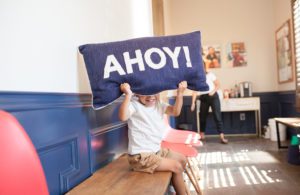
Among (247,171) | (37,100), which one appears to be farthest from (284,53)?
(37,100)

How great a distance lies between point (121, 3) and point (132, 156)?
60.4 inches

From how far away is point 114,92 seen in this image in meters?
1.88

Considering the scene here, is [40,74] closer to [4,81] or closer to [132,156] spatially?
[4,81]

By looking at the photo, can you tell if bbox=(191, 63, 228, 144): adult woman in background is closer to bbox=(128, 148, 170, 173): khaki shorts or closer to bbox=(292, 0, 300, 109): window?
bbox=(292, 0, 300, 109): window

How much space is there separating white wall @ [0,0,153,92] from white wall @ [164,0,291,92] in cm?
480

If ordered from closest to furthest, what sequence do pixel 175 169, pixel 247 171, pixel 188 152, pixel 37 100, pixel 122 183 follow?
pixel 37 100 → pixel 122 183 → pixel 175 169 → pixel 188 152 → pixel 247 171

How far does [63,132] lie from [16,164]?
0.77 m

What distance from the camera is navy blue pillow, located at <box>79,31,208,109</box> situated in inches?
73.0

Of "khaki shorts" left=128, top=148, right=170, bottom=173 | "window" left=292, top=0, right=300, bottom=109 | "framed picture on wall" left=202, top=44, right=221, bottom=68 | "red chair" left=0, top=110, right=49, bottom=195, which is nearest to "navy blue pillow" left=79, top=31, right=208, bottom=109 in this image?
"khaki shorts" left=128, top=148, right=170, bottom=173

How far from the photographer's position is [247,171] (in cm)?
357

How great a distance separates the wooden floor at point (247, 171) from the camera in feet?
9.58

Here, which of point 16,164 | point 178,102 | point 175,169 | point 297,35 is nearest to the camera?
point 16,164

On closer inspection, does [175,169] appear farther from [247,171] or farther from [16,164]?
[247,171]

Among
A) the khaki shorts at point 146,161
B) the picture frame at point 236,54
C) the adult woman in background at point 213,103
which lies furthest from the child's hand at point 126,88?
the picture frame at point 236,54
